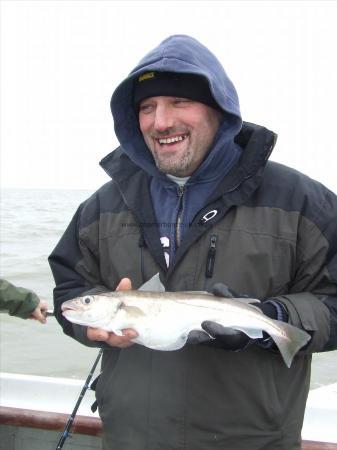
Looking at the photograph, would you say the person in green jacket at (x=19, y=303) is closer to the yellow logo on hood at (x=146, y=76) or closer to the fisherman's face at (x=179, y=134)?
the fisherman's face at (x=179, y=134)

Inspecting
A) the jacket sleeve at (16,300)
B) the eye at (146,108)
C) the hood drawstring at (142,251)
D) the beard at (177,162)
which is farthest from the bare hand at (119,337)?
the jacket sleeve at (16,300)

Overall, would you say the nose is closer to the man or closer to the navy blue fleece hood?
the man

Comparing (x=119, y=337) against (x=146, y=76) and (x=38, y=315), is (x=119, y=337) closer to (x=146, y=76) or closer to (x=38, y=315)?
(x=146, y=76)

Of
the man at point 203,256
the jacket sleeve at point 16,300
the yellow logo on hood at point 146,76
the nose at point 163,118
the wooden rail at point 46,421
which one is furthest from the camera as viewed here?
the jacket sleeve at point 16,300

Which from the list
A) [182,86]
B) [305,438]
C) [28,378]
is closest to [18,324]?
[28,378]

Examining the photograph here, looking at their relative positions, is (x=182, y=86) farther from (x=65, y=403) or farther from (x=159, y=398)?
(x=65, y=403)

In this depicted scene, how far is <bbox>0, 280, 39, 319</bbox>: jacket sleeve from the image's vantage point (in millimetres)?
4453

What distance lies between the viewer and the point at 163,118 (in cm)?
291

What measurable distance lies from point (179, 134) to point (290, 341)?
1338 millimetres

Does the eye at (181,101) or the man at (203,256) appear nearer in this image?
the man at (203,256)

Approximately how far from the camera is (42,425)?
4020 mm

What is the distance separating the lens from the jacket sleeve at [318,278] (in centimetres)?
262

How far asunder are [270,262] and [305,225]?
0.91 ft

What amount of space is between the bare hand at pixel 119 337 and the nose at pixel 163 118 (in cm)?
91
